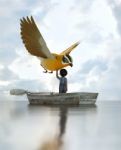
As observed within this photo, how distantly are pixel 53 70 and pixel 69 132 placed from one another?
2026 centimetres

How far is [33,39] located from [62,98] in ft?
14.2

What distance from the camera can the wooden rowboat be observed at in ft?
111

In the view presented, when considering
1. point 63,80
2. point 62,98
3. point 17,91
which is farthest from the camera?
point 17,91

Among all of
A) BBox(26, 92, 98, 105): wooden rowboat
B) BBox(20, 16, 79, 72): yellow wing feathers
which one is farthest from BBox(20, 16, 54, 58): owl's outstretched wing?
BBox(26, 92, 98, 105): wooden rowboat

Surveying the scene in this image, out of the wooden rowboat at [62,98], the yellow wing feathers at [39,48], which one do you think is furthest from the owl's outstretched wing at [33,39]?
the wooden rowboat at [62,98]

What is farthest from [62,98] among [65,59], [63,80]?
[65,59]

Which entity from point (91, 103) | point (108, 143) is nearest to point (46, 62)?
point (91, 103)

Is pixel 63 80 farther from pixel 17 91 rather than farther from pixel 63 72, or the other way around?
pixel 17 91

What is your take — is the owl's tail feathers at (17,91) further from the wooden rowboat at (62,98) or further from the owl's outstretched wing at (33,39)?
the owl's outstretched wing at (33,39)

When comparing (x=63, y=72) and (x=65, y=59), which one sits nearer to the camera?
(x=65, y=59)

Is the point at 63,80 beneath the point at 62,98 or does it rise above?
above

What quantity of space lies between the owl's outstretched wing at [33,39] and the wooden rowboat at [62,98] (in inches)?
105

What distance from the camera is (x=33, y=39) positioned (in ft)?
111

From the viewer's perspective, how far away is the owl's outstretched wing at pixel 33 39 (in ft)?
108
